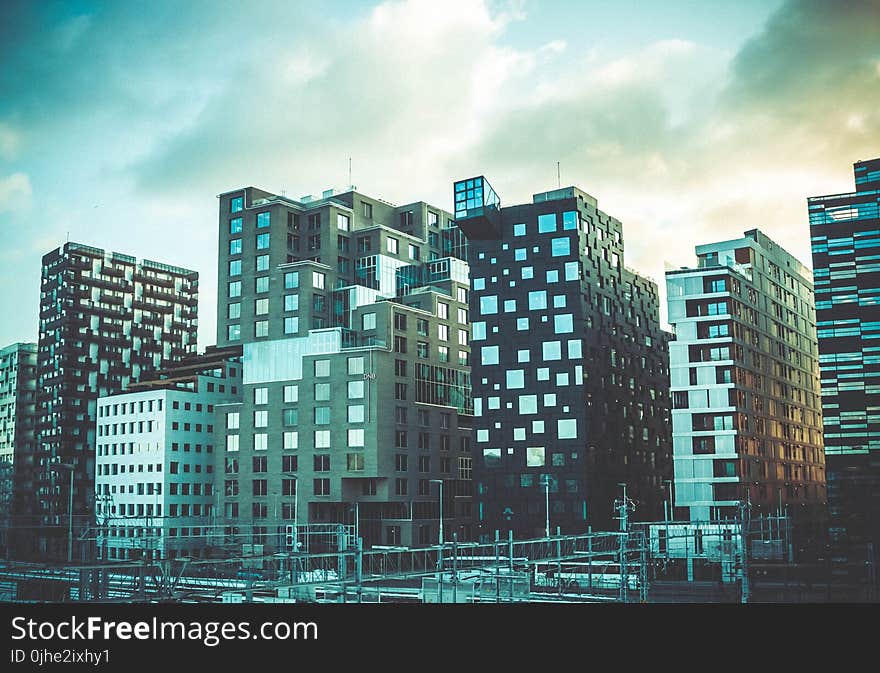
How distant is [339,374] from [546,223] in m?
16.0

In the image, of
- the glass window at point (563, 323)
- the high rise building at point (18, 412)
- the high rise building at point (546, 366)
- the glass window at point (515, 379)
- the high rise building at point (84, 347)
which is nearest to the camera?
the high rise building at point (546, 366)

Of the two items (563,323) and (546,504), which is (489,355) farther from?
(546,504)

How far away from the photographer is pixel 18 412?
222 feet

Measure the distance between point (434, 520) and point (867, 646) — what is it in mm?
53896

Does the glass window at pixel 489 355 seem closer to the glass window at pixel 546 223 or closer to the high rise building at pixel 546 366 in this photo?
the high rise building at pixel 546 366

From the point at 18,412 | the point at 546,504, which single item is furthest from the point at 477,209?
the point at 18,412

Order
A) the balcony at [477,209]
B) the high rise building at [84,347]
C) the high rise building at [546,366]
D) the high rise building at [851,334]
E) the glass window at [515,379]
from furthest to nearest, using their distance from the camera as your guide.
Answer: the high rise building at [84,347] < the balcony at [477,209] < the glass window at [515,379] < the high rise building at [546,366] < the high rise building at [851,334]

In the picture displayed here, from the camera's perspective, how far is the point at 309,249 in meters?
70.1

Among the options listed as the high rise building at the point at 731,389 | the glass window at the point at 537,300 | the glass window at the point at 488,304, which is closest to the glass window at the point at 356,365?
the glass window at the point at 488,304

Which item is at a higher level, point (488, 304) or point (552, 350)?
point (488, 304)

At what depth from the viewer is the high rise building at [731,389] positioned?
164 ft

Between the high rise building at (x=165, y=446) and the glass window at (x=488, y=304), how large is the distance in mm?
20083

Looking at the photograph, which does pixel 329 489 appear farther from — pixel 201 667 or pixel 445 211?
pixel 201 667

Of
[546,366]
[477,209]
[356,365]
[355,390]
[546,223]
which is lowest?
[355,390]
